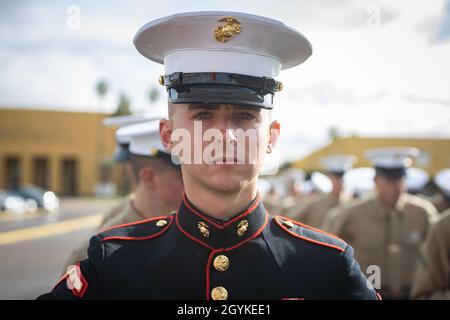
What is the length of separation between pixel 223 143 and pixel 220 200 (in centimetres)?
24

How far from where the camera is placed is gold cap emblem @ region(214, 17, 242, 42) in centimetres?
168

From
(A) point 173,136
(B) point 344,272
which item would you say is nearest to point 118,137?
(A) point 173,136

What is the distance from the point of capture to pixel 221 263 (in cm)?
179

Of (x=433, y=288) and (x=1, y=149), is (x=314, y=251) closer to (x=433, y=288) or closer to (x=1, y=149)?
(x=433, y=288)

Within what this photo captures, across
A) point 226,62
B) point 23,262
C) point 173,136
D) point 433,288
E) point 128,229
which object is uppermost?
point 226,62

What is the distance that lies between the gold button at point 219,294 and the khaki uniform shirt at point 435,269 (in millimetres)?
2055

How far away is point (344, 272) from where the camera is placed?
179 cm

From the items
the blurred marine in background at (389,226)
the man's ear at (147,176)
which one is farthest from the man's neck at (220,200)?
the blurred marine in background at (389,226)

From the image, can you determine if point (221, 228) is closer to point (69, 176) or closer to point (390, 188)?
point (390, 188)

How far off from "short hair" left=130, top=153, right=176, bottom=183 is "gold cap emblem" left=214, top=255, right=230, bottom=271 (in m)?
1.12

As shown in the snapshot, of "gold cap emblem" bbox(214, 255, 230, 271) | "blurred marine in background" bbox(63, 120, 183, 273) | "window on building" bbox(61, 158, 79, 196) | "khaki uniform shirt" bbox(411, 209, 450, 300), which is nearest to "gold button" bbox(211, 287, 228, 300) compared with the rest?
"gold cap emblem" bbox(214, 255, 230, 271)

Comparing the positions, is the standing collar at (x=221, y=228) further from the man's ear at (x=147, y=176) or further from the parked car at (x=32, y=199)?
the parked car at (x=32, y=199)

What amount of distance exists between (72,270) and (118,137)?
1849 mm

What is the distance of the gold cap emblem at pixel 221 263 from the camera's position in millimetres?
1782
